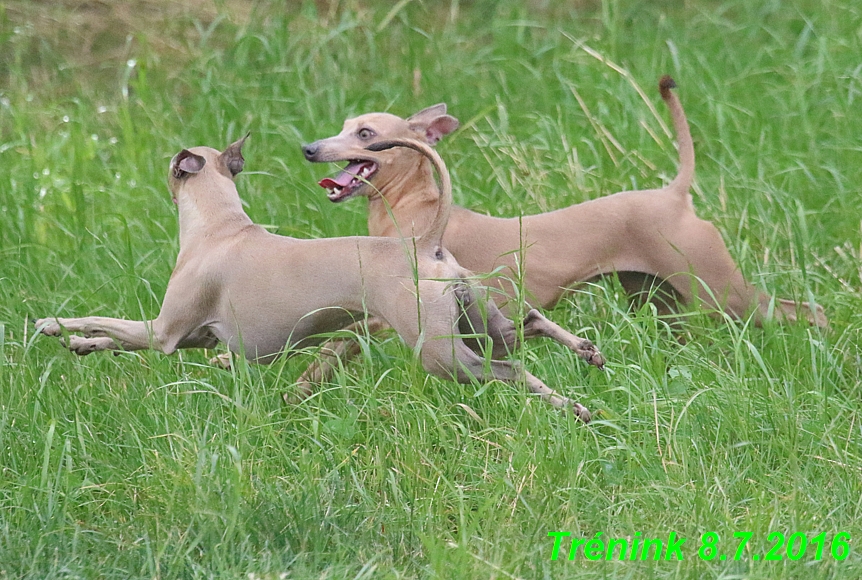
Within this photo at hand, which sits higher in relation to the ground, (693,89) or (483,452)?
(693,89)

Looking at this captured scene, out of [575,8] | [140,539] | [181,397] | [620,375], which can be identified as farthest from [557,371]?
[575,8]

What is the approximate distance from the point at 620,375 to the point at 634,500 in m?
0.78

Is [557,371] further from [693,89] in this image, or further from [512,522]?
→ [693,89]

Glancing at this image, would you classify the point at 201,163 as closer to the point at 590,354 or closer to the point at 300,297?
the point at 300,297

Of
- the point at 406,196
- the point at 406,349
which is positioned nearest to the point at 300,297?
the point at 406,349

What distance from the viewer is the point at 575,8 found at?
8.85m

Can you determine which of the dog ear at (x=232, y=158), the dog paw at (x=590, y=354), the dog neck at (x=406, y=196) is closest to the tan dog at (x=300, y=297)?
the dog paw at (x=590, y=354)

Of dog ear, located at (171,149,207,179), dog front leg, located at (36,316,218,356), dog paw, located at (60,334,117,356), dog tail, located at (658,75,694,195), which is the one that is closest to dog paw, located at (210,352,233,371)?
dog front leg, located at (36,316,218,356)

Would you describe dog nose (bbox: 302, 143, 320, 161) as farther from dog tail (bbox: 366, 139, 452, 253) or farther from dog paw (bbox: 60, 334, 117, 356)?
dog paw (bbox: 60, 334, 117, 356)

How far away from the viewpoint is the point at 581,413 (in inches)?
150

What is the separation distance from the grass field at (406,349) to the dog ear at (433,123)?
0.57 m

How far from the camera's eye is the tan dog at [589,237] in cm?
456

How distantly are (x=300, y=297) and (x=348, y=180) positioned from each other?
95cm

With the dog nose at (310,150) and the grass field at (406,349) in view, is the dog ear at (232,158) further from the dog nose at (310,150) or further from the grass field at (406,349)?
the grass field at (406,349)
